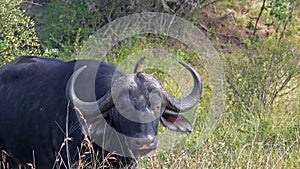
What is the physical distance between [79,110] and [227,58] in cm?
348

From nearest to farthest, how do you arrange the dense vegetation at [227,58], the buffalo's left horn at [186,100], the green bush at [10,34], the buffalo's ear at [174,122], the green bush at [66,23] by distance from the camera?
the buffalo's left horn at [186,100] → the buffalo's ear at [174,122] → the dense vegetation at [227,58] → the green bush at [10,34] → the green bush at [66,23]

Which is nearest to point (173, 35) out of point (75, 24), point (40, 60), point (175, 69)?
point (75, 24)

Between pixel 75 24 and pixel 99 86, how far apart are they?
5.27m

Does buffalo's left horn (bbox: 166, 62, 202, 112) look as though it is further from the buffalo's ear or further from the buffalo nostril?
the buffalo nostril

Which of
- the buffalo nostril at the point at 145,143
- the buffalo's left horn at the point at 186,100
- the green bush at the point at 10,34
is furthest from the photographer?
the green bush at the point at 10,34

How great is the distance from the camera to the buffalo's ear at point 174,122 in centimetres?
469

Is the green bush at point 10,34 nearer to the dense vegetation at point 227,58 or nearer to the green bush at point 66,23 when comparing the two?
the dense vegetation at point 227,58

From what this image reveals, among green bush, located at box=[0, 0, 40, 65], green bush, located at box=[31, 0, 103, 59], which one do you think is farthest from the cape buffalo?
green bush, located at box=[31, 0, 103, 59]

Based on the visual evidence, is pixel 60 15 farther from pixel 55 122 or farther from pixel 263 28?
pixel 55 122

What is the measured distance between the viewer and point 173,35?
10203 millimetres

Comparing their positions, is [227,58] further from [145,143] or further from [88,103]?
[145,143]

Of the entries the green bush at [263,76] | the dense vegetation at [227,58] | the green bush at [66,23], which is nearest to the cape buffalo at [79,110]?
the dense vegetation at [227,58]

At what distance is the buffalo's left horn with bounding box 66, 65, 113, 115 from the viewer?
4.38 metres

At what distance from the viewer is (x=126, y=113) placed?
4.32m
